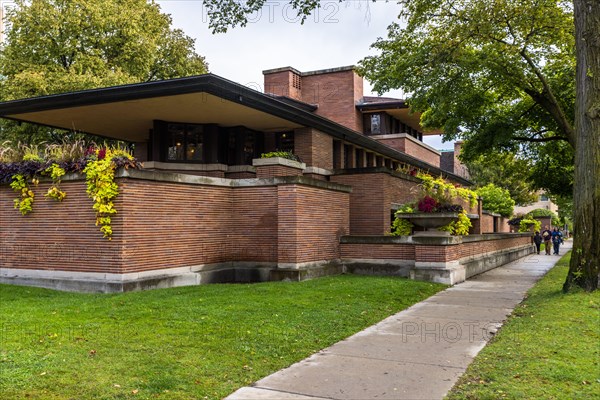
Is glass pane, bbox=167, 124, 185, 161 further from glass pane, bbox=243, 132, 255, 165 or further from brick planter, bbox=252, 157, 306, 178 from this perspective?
brick planter, bbox=252, 157, 306, 178

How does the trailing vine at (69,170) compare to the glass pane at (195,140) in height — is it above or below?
below

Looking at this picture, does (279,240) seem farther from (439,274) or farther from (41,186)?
(41,186)

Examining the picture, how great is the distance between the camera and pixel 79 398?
480cm

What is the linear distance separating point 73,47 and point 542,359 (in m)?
27.2

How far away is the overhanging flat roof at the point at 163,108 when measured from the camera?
1369 cm

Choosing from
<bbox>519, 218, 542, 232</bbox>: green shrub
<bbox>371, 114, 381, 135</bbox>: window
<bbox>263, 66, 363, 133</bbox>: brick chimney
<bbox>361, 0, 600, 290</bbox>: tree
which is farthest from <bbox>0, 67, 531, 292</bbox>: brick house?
<bbox>519, 218, 542, 232</bbox>: green shrub

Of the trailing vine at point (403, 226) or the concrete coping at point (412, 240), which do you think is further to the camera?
the trailing vine at point (403, 226)

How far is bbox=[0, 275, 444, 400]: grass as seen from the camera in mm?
5234

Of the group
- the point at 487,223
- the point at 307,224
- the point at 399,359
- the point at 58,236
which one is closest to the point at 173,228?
the point at 58,236

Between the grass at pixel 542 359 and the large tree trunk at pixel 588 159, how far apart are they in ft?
5.02

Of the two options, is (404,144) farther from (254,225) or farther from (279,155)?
(254,225)

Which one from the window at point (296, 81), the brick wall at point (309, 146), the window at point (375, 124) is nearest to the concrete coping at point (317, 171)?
the brick wall at point (309, 146)

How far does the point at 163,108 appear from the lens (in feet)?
51.0

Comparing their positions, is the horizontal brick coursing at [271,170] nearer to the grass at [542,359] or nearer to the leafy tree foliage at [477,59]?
the leafy tree foliage at [477,59]
